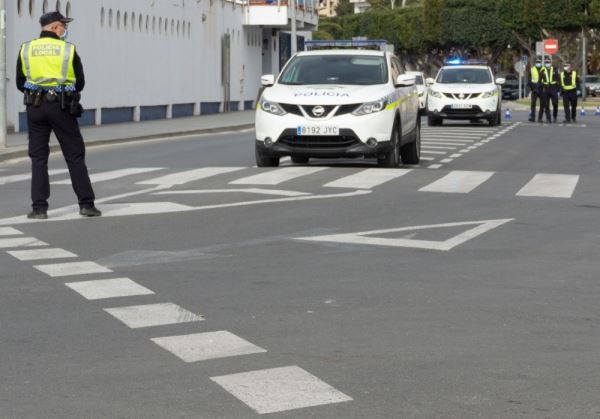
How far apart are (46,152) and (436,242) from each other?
4075mm

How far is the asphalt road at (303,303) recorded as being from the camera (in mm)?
Answer: 6473

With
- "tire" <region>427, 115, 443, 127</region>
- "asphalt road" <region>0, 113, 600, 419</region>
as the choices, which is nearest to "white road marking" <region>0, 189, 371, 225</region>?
"asphalt road" <region>0, 113, 600, 419</region>

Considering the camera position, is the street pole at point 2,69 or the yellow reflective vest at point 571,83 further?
the yellow reflective vest at point 571,83

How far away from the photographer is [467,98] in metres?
41.8

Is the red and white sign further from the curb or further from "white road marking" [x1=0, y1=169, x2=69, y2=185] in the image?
"white road marking" [x1=0, y1=169, x2=69, y2=185]

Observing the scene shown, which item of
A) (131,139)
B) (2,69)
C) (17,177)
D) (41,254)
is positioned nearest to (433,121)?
(131,139)

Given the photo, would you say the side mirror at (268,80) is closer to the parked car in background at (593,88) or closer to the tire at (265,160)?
the tire at (265,160)

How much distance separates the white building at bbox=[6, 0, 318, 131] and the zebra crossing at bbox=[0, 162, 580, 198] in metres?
17.3

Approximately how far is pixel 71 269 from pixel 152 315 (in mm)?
2144

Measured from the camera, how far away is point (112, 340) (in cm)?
780

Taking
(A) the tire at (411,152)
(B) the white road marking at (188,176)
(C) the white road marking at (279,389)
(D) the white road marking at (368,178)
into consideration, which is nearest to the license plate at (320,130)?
(D) the white road marking at (368,178)

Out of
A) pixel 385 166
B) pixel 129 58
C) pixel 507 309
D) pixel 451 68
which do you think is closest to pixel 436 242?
pixel 507 309

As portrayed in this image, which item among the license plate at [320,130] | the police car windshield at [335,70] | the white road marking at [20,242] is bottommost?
the white road marking at [20,242]

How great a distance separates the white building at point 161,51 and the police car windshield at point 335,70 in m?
16.1
